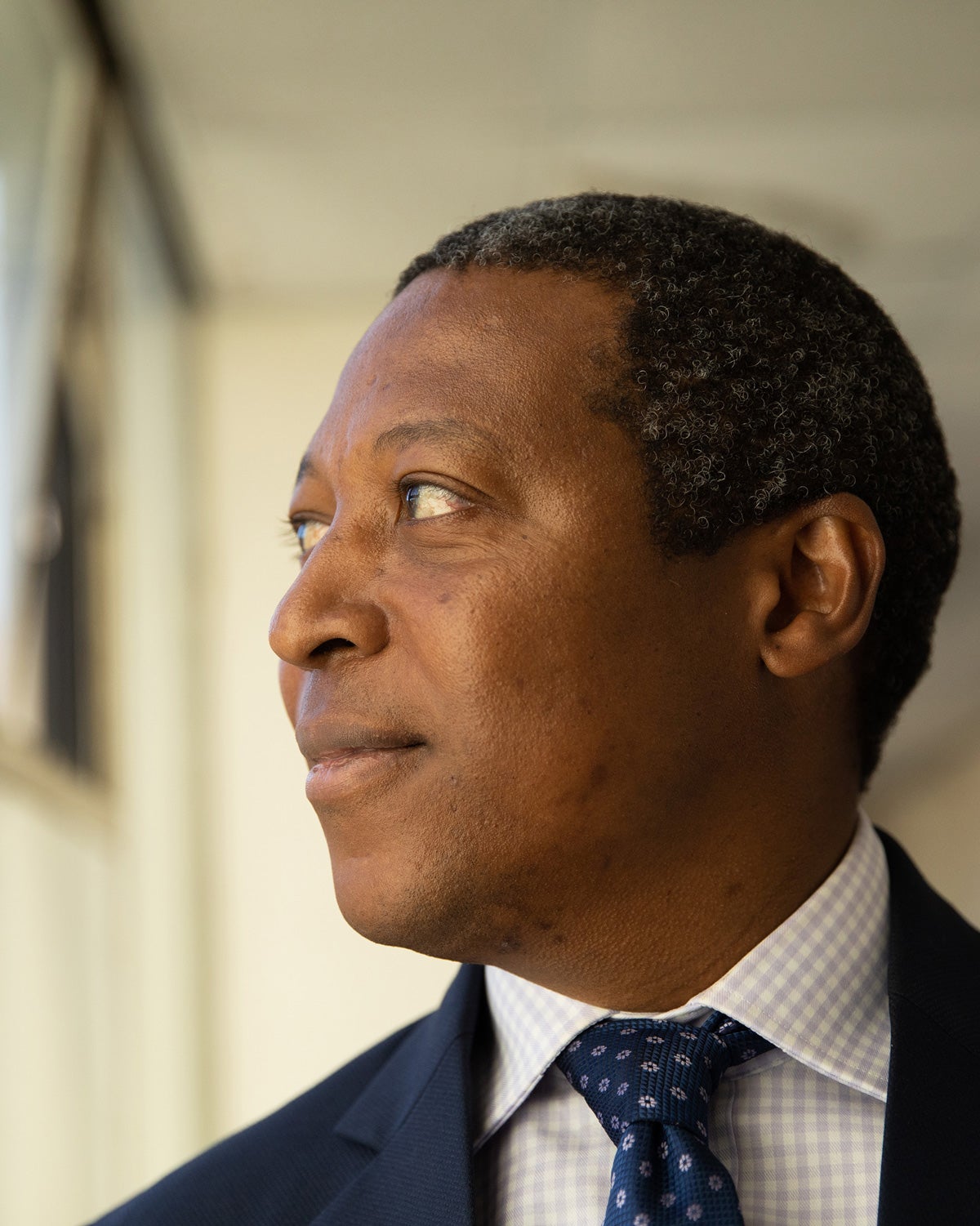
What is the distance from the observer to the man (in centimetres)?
106

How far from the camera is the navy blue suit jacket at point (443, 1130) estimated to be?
3.22 ft

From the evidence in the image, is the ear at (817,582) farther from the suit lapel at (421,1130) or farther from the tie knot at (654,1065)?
the suit lapel at (421,1130)

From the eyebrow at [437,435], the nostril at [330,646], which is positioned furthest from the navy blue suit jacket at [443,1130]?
the eyebrow at [437,435]

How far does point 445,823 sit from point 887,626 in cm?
55

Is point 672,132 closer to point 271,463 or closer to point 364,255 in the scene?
point 364,255

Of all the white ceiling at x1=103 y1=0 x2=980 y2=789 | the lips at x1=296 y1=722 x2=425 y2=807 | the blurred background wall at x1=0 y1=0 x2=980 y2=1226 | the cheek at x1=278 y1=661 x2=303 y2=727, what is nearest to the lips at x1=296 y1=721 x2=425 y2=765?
the lips at x1=296 y1=722 x2=425 y2=807

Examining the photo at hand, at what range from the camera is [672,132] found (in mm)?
2922

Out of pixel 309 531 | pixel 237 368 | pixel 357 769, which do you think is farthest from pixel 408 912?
pixel 237 368

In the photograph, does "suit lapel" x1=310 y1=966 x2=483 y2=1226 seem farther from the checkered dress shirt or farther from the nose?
the nose

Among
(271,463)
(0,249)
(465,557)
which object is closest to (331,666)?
(465,557)

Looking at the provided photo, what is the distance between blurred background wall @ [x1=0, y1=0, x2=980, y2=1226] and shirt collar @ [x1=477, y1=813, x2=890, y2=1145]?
1.14 metres

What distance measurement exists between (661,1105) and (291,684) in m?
0.54

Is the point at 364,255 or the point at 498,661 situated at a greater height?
the point at 364,255

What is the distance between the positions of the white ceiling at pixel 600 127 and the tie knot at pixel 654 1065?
1.46m
